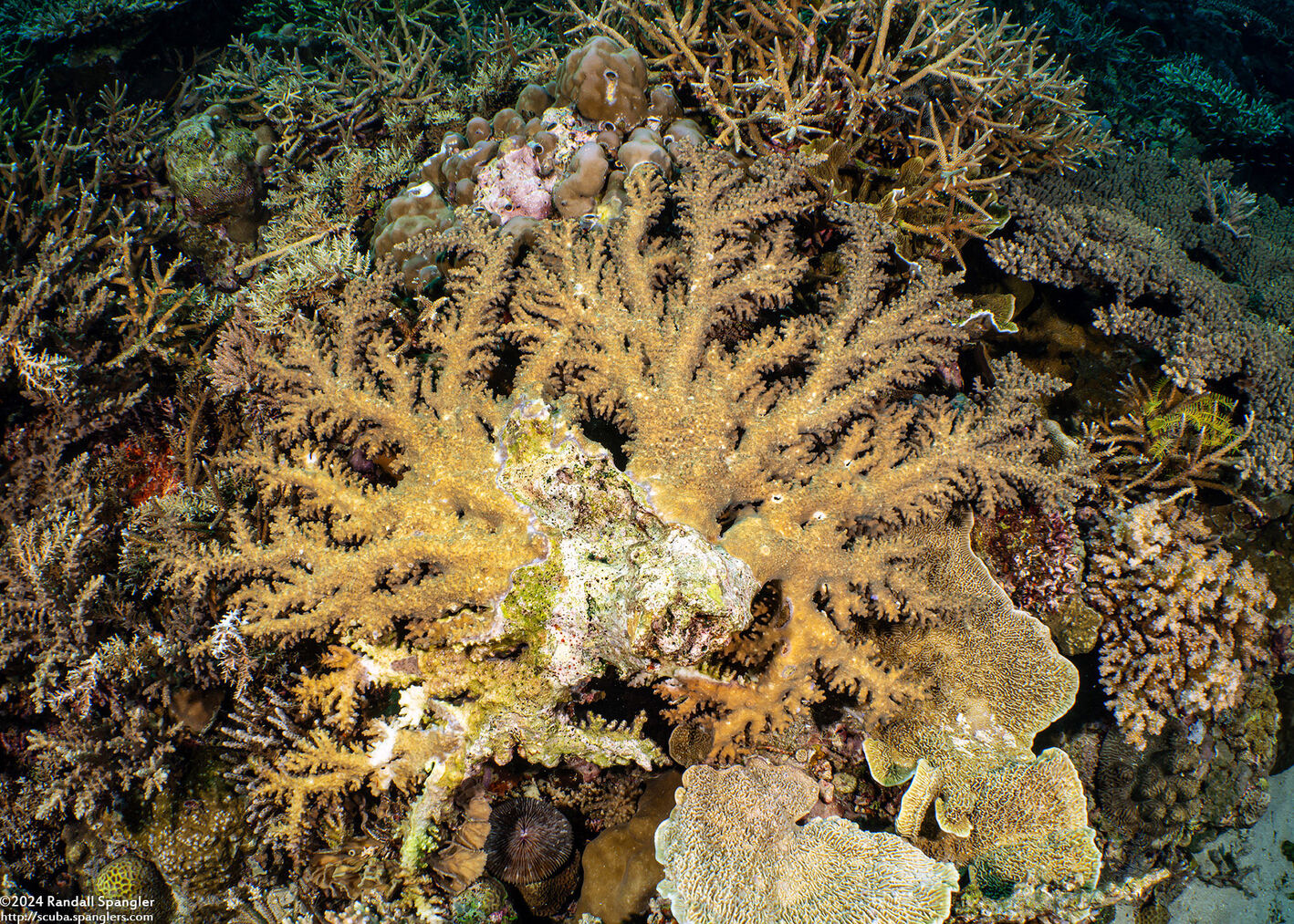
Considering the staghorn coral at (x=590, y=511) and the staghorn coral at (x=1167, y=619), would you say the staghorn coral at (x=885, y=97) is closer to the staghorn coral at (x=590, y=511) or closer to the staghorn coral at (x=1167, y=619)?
the staghorn coral at (x=590, y=511)

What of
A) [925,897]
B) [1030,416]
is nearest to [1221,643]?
[1030,416]

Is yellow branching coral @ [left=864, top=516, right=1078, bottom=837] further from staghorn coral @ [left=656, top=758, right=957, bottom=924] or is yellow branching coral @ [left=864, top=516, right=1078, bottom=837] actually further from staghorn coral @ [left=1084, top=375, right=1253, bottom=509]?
staghorn coral @ [left=1084, top=375, right=1253, bottom=509]

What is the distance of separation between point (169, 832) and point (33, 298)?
2932 millimetres

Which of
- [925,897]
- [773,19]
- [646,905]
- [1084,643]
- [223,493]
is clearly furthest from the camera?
[773,19]

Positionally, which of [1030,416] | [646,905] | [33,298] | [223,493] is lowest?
[646,905]

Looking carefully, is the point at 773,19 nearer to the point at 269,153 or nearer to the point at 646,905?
the point at 269,153

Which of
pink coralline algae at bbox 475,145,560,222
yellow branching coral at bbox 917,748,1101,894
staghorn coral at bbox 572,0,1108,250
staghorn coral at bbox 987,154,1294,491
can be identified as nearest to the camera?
yellow branching coral at bbox 917,748,1101,894

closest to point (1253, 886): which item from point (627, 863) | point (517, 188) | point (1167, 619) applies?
point (1167, 619)

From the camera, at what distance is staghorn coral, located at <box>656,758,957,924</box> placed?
7.31 feet

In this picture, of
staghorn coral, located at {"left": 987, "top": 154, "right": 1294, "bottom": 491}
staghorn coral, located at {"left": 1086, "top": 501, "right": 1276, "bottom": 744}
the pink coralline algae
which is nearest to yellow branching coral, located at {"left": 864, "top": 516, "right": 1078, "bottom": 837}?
staghorn coral, located at {"left": 1086, "top": 501, "right": 1276, "bottom": 744}

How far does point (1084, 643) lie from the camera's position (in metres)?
2.90

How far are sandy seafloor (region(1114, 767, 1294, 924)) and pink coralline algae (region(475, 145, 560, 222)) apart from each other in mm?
5609

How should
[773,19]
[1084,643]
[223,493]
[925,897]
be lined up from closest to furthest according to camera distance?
[925,897]
[1084,643]
[223,493]
[773,19]

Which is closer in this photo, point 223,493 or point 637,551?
point 637,551
